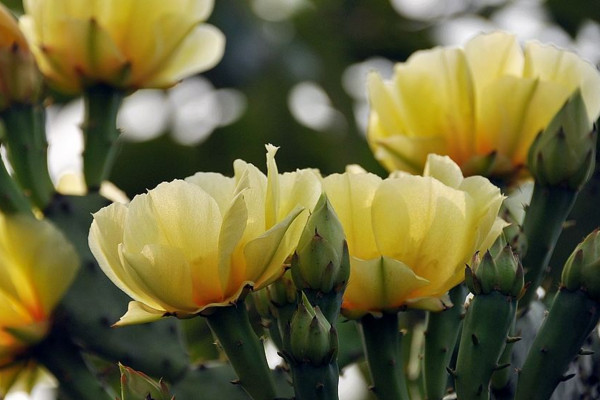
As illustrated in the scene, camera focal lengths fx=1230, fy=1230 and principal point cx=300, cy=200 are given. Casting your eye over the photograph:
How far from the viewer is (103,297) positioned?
145cm

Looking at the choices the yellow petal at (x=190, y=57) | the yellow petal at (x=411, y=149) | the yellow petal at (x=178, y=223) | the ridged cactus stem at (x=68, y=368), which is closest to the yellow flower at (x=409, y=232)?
the yellow petal at (x=178, y=223)

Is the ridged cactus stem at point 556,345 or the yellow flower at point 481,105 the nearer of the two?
the ridged cactus stem at point 556,345

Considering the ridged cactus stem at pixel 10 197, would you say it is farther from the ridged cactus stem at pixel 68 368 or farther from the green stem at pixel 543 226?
the green stem at pixel 543 226

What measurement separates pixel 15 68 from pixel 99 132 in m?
0.15

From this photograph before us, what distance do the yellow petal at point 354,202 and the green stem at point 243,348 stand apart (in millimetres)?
110

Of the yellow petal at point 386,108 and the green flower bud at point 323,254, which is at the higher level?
the green flower bud at point 323,254

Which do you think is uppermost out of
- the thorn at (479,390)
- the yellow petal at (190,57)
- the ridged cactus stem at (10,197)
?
the thorn at (479,390)

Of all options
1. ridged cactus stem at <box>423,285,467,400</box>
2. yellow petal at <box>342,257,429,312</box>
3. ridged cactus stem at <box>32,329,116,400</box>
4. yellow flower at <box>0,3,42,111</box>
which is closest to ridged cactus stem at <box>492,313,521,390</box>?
ridged cactus stem at <box>423,285,467,400</box>

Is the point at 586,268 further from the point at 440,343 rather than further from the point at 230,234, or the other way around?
the point at 230,234

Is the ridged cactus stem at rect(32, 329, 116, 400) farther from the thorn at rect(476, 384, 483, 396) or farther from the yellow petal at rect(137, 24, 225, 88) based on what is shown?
the thorn at rect(476, 384, 483, 396)

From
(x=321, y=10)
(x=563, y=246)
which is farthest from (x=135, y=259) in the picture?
(x=321, y=10)

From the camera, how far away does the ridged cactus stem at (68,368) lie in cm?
130

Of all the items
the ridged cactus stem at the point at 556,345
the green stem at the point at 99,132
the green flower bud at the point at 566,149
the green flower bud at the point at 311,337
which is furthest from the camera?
the green stem at the point at 99,132

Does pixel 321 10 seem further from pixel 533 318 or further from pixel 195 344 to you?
pixel 533 318
